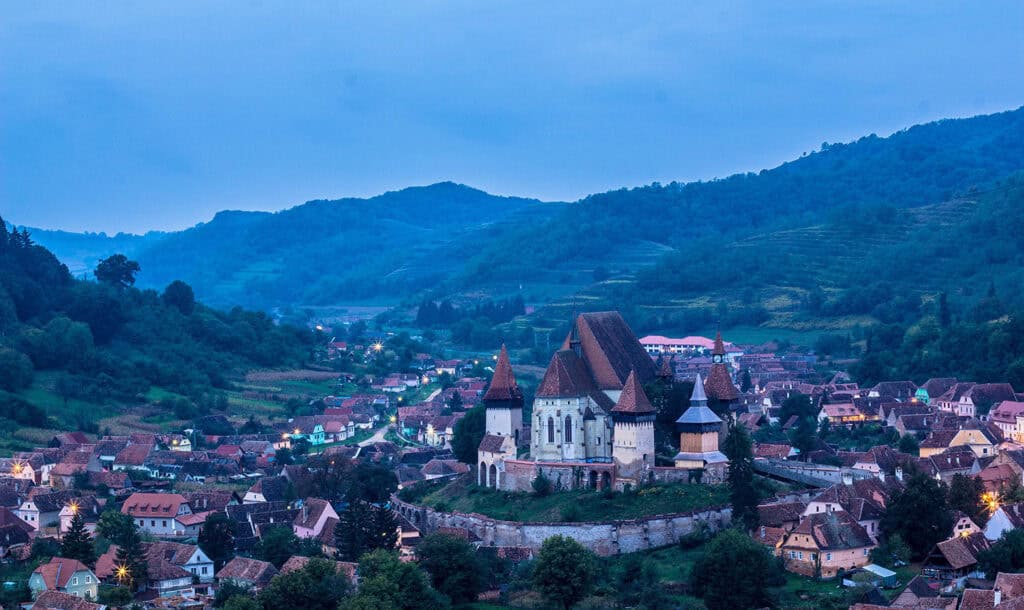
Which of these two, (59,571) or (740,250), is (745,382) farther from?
(740,250)

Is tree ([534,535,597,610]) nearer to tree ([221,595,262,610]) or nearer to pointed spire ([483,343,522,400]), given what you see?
tree ([221,595,262,610])

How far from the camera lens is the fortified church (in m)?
47.6

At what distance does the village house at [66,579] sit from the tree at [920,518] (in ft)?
83.7

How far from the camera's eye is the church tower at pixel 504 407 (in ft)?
169

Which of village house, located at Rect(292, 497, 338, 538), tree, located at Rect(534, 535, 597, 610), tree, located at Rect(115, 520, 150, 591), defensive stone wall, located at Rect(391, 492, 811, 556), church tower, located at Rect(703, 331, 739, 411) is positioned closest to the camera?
tree, located at Rect(534, 535, 597, 610)

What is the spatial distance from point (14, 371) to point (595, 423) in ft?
135

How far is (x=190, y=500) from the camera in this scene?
55.7 meters

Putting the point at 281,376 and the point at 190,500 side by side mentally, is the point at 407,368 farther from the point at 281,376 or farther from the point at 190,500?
the point at 190,500

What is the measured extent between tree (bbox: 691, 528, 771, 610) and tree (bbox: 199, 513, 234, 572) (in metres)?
17.1

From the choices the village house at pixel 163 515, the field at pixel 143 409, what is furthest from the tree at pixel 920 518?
the field at pixel 143 409

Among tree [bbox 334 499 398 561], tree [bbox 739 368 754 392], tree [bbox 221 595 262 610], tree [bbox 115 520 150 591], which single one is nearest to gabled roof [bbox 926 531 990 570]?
tree [bbox 334 499 398 561]

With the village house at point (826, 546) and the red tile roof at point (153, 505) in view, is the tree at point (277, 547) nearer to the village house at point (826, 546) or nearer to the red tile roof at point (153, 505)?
the red tile roof at point (153, 505)

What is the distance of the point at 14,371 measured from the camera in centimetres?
7631

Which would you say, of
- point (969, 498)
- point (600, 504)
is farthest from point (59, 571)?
point (969, 498)
